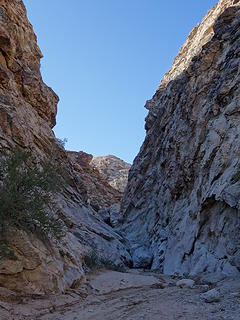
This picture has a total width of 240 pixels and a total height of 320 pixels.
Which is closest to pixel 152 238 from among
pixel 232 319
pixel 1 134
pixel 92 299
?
pixel 1 134

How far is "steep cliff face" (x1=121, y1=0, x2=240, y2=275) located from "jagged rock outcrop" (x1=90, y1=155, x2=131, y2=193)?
2688cm

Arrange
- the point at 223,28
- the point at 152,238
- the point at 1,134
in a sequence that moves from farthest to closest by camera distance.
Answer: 1. the point at 152,238
2. the point at 223,28
3. the point at 1,134

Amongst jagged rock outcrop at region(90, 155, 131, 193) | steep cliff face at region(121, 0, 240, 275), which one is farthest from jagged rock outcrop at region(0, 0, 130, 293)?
jagged rock outcrop at region(90, 155, 131, 193)

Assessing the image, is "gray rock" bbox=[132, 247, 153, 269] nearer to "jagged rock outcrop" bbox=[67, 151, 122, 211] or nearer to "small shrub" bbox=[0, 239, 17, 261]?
"small shrub" bbox=[0, 239, 17, 261]

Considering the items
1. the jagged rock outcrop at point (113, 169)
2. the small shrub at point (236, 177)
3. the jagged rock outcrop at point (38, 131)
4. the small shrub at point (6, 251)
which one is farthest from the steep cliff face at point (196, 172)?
the jagged rock outcrop at point (113, 169)

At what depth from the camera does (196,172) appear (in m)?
20.0

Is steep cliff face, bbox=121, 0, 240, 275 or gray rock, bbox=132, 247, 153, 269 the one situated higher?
steep cliff face, bbox=121, 0, 240, 275

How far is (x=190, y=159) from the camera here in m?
20.8

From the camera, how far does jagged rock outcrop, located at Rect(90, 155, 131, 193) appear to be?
61506 millimetres

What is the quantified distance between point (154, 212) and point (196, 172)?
332 inches

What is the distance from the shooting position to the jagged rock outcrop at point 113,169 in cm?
6151

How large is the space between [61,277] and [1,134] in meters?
7.46

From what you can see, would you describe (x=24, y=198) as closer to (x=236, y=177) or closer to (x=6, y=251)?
(x=6, y=251)

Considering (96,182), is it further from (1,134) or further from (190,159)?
(1,134)
